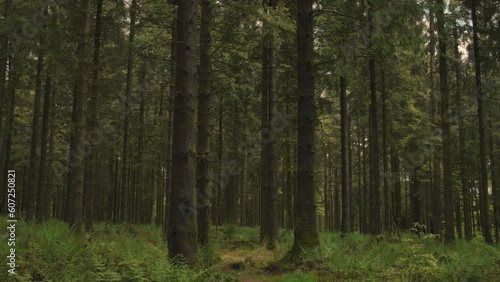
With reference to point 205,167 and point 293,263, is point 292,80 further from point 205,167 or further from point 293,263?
point 293,263

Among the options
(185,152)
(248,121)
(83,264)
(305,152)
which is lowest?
(83,264)

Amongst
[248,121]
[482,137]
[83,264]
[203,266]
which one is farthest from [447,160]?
[248,121]

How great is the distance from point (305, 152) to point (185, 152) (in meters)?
3.46

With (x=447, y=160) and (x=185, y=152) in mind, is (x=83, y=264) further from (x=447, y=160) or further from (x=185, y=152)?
(x=447, y=160)

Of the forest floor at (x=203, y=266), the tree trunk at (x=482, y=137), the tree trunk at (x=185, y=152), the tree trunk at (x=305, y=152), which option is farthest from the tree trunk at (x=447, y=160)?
the tree trunk at (x=185, y=152)

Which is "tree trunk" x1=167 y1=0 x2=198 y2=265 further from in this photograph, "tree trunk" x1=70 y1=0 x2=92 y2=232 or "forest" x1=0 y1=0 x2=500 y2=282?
"tree trunk" x1=70 y1=0 x2=92 y2=232

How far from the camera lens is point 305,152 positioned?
9.25m

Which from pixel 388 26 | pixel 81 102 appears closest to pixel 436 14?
pixel 388 26

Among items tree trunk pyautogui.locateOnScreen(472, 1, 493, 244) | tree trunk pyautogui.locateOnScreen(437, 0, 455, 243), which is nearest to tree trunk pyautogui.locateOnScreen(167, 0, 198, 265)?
tree trunk pyautogui.locateOnScreen(437, 0, 455, 243)

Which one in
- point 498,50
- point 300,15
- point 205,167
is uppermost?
point 498,50

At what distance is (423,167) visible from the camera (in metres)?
27.1

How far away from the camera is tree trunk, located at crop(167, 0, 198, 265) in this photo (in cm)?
664

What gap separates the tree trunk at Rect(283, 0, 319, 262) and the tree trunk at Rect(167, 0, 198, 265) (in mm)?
3025

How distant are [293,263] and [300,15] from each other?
19.3 feet
